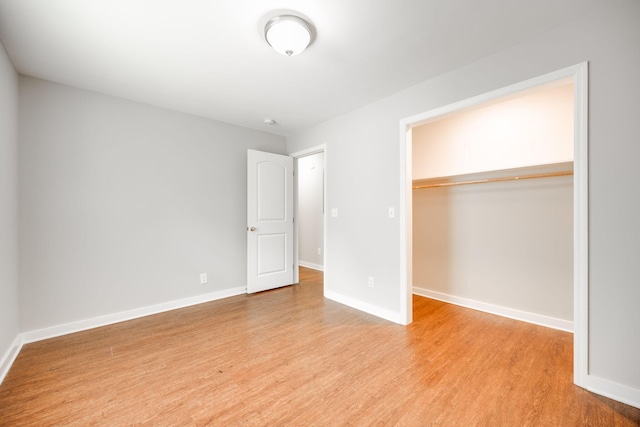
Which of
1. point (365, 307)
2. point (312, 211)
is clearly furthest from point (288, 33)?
point (312, 211)

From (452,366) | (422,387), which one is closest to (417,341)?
(452,366)

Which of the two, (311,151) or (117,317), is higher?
(311,151)

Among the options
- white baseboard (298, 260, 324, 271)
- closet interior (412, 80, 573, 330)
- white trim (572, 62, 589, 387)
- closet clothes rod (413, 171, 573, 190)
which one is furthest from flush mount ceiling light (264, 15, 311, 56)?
white baseboard (298, 260, 324, 271)

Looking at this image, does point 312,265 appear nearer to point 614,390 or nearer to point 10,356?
point 10,356

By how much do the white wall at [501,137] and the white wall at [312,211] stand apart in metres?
2.33

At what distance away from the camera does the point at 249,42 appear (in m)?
1.94

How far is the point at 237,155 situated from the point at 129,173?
131 centimetres

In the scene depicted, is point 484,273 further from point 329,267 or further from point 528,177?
point 329,267

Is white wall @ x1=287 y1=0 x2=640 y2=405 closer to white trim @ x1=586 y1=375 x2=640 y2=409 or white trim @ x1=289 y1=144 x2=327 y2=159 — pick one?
white trim @ x1=586 y1=375 x2=640 y2=409

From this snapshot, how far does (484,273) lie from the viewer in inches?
120

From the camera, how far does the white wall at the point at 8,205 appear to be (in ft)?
6.29

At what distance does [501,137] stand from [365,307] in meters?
2.42

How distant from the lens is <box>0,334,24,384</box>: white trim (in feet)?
6.09

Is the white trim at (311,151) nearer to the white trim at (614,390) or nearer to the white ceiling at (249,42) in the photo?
the white ceiling at (249,42)
